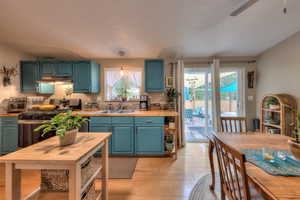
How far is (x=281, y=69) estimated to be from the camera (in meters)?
2.85

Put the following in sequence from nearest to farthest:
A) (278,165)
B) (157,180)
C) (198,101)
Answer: (278,165) → (157,180) → (198,101)

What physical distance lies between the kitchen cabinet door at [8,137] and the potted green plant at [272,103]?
5.68 m

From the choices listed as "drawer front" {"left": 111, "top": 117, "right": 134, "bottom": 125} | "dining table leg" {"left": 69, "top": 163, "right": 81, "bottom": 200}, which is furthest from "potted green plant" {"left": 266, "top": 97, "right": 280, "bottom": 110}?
"dining table leg" {"left": 69, "top": 163, "right": 81, "bottom": 200}

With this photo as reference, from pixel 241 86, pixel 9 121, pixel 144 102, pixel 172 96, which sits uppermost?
pixel 241 86

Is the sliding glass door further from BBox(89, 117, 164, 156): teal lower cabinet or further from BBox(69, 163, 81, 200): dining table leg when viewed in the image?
BBox(69, 163, 81, 200): dining table leg

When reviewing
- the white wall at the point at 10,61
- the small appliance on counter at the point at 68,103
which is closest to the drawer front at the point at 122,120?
the small appliance on counter at the point at 68,103

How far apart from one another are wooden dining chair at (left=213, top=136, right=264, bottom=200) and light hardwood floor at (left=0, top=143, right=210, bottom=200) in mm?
785

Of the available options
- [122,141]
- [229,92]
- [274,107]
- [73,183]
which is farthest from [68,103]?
[274,107]

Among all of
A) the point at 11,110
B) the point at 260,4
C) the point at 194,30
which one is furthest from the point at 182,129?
the point at 11,110

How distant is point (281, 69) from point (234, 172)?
3199 mm

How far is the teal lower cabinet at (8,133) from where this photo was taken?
2.83m

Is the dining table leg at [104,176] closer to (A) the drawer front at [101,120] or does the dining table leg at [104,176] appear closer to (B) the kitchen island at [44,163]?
(B) the kitchen island at [44,163]

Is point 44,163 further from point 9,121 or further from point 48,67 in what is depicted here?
point 48,67

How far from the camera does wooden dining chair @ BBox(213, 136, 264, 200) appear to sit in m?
0.82
